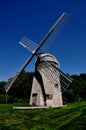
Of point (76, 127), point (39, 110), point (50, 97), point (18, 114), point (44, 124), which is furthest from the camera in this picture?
point (50, 97)

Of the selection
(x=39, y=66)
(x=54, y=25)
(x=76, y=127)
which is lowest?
(x=76, y=127)

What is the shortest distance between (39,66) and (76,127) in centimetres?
1908

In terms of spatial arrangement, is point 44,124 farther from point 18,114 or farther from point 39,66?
point 39,66

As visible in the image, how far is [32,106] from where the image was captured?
3969cm

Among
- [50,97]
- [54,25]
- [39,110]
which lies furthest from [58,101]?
[54,25]

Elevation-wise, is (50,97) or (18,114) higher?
(50,97)

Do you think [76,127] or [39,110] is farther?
[39,110]

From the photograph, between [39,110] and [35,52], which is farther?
[35,52]

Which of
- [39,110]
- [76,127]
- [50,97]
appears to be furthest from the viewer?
[50,97]

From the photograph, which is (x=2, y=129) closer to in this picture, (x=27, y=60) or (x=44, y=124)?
(x=44, y=124)

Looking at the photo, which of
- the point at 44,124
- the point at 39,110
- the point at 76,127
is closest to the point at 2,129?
the point at 44,124

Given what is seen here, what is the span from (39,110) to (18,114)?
4236 mm

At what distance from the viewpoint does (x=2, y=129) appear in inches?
917

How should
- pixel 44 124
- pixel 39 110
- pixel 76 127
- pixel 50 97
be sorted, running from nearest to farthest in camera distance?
pixel 76 127
pixel 44 124
pixel 39 110
pixel 50 97
